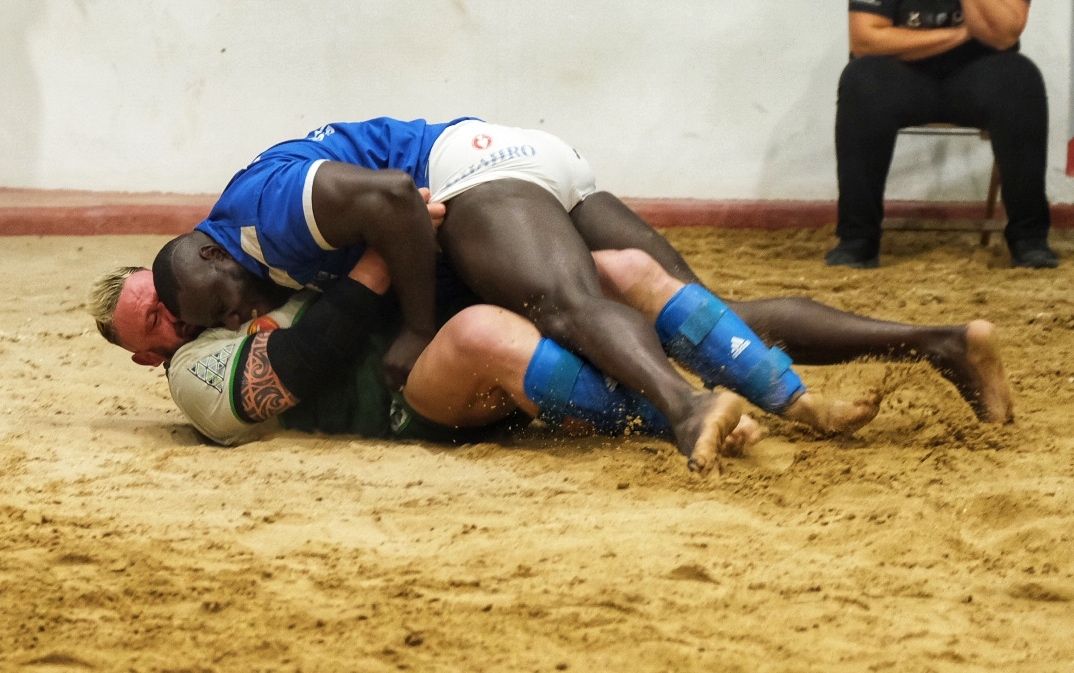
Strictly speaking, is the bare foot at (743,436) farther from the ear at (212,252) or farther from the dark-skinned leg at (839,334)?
the ear at (212,252)

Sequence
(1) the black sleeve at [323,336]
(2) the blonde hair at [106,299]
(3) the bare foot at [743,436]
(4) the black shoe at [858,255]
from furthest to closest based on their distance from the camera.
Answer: (4) the black shoe at [858,255] < (2) the blonde hair at [106,299] < (1) the black sleeve at [323,336] < (3) the bare foot at [743,436]

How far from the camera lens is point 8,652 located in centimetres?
195

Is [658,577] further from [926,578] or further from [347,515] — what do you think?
[347,515]

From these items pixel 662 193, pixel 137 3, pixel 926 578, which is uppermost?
pixel 137 3

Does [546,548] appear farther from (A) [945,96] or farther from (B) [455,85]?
(B) [455,85]

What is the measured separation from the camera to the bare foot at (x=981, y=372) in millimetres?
2980

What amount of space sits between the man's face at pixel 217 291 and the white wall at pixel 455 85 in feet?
10.2

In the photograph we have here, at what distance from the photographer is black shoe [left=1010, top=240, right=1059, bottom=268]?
5.28 m

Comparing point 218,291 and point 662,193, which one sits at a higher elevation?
point 218,291

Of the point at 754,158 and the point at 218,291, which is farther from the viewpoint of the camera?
the point at 754,158

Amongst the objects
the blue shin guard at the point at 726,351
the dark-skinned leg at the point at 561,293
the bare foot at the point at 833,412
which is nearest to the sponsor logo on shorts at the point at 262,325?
the dark-skinned leg at the point at 561,293

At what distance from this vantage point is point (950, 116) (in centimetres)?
538

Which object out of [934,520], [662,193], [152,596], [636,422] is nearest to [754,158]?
[662,193]

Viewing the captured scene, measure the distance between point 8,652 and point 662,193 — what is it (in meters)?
4.71
